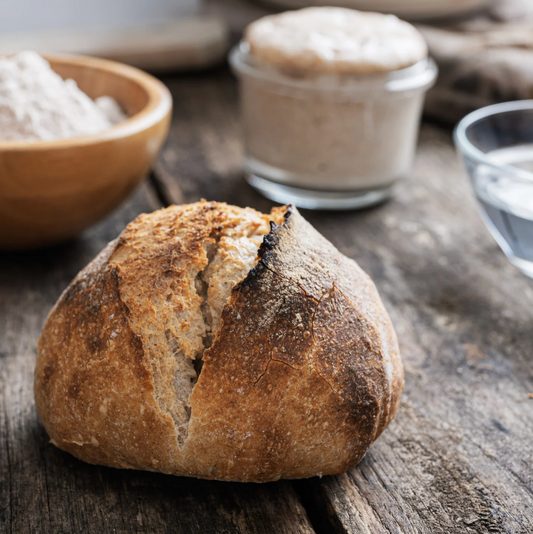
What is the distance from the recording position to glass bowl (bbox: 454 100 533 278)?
1.32 m

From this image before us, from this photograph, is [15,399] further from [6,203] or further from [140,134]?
[140,134]

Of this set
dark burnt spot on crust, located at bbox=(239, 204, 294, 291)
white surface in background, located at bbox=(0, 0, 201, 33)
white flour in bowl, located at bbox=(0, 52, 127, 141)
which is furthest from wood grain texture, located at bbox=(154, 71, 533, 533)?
white surface in background, located at bbox=(0, 0, 201, 33)

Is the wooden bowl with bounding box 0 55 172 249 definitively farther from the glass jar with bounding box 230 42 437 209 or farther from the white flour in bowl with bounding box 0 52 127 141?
the glass jar with bounding box 230 42 437 209

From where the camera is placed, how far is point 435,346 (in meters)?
1.22

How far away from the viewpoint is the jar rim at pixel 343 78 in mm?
1478

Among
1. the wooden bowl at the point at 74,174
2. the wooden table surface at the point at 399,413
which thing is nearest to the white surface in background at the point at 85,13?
the wooden table surface at the point at 399,413

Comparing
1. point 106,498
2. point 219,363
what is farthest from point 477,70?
point 106,498

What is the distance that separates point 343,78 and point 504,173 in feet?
1.37

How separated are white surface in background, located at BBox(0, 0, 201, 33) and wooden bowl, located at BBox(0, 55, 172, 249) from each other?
1.46 meters

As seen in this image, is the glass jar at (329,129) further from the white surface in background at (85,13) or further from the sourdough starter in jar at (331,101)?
Answer: the white surface in background at (85,13)

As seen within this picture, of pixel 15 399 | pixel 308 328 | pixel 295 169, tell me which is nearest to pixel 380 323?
pixel 308 328

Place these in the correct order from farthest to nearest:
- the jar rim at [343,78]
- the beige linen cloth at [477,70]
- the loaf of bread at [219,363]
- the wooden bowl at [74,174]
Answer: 1. the beige linen cloth at [477,70]
2. the jar rim at [343,78]
3. the wooden bowl at [74,174]
4. the loaf of bread at [219,363]

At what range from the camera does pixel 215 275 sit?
894 millimetres

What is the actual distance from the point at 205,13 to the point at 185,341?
7.07 feet
